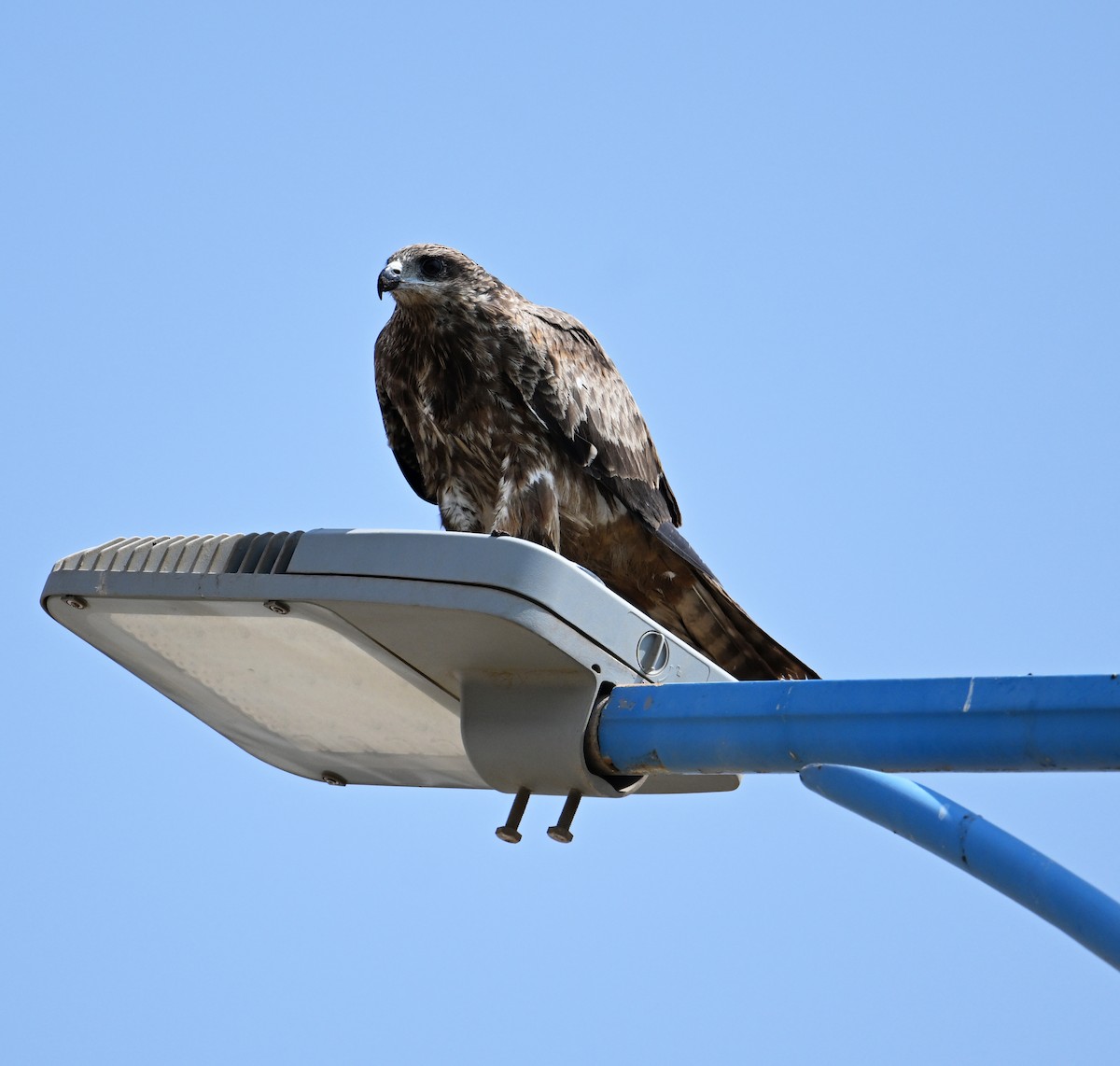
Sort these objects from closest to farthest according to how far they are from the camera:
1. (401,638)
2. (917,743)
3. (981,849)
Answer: (981,849)
(917,743)
(401,638)

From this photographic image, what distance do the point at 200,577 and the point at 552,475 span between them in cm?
240

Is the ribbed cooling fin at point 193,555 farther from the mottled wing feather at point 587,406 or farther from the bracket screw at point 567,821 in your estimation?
the mottled wing feather at point 587,406

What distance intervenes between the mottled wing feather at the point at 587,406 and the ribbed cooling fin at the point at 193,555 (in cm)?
225

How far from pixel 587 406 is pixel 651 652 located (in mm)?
2364

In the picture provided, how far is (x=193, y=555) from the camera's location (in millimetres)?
3674

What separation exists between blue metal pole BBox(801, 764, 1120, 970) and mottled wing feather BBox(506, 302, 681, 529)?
2.96 metres

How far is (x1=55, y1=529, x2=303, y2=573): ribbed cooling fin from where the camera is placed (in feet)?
11.9

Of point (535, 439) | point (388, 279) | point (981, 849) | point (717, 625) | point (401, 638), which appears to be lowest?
point (981, 849)

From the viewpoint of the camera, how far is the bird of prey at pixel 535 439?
19.2ft

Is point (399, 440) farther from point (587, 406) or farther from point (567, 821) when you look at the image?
point (567, 821)

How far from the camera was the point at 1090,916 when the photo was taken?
2.55 meters

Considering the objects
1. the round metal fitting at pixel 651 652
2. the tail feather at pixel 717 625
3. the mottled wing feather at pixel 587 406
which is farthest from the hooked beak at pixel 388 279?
the round metal fitting at pixel 651 652

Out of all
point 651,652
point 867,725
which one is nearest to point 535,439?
point 651,652

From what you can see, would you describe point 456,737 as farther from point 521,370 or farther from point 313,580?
point 521,370
